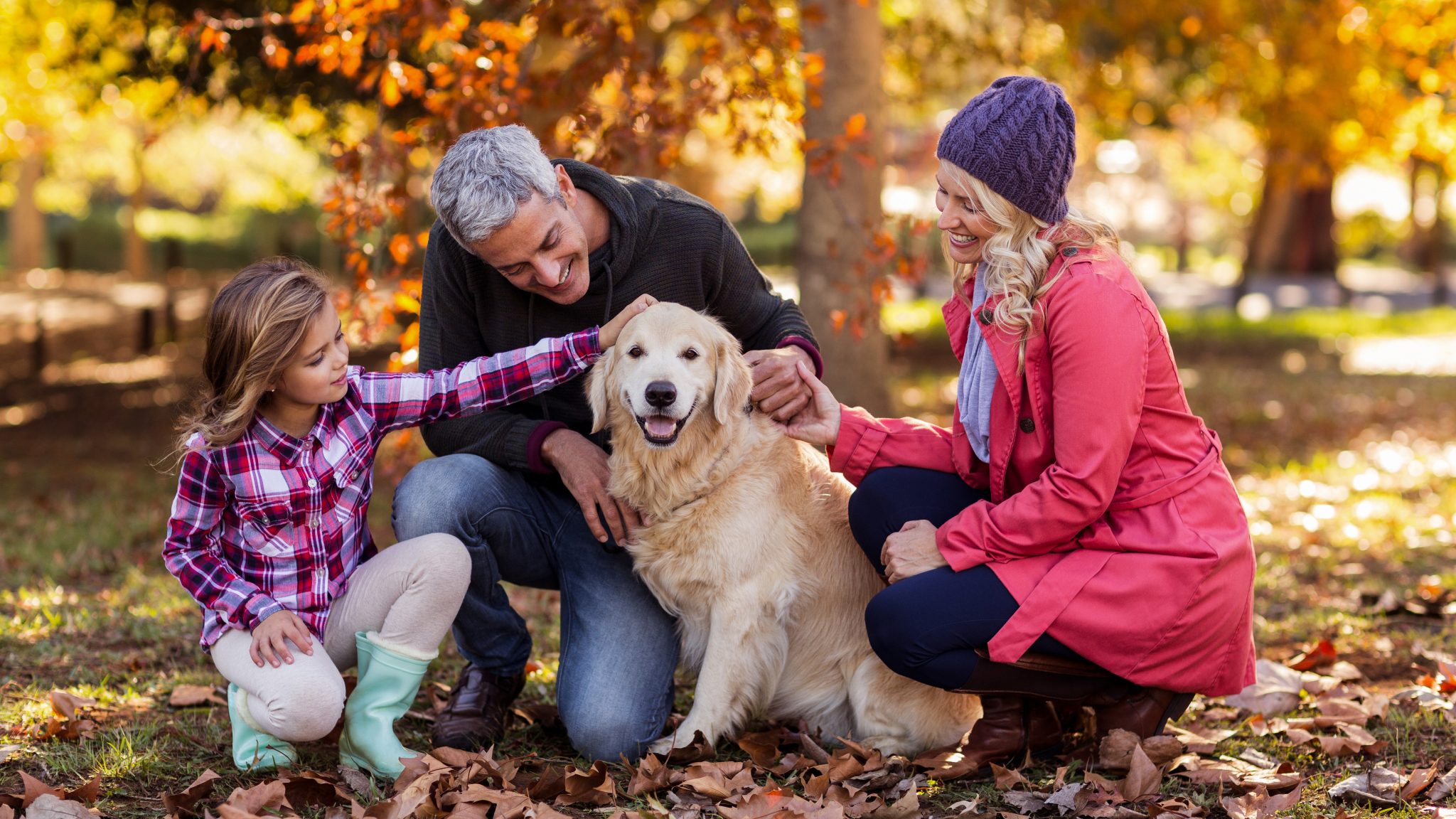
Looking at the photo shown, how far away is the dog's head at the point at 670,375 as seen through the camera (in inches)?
126

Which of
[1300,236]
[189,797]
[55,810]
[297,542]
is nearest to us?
[55,810]

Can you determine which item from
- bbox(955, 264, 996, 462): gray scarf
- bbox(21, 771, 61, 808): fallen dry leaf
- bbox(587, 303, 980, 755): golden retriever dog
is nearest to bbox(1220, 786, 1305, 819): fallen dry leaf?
bbox(587, 303, 980, 755): golden retriever dog

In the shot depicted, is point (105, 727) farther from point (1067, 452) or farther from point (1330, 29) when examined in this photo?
point (1330, 29)

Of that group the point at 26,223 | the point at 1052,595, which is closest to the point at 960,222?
the point at 1052,595

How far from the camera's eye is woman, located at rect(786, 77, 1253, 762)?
9.48 ft

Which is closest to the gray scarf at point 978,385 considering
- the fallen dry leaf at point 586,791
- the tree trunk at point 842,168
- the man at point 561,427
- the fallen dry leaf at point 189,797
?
the man at point 561,427

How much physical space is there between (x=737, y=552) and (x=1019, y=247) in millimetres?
1137

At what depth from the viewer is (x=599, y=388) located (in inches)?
134

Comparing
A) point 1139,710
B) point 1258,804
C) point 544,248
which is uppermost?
point 544,248

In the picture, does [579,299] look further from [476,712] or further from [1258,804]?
[1258,804]

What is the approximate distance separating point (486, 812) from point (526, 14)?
137 inches

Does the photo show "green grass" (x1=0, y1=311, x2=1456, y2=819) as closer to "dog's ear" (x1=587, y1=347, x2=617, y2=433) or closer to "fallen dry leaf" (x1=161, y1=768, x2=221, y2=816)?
"fallen dry leaf" (x1=161, y1=768, x2=221, y2=816)

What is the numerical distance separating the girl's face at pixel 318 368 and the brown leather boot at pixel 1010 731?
1.94m

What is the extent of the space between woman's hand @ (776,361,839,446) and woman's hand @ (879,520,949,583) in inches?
16.0
